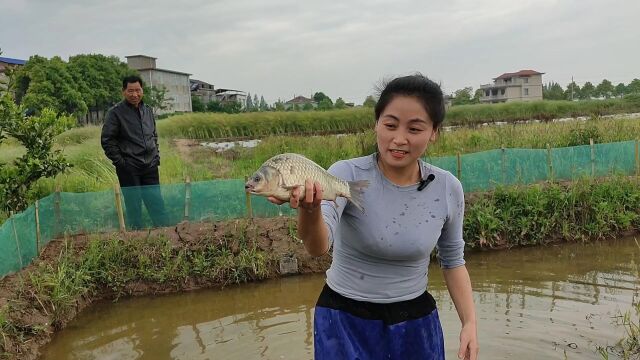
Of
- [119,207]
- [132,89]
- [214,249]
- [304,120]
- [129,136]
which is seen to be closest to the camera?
[132,89]

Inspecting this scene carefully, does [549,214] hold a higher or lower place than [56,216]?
lower

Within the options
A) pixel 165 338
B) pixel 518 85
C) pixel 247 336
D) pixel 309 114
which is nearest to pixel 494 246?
pixel 247 336

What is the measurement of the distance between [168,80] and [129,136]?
5915 centimetres

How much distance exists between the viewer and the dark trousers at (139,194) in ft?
21.6

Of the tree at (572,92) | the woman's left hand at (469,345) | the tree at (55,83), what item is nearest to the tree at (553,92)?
the tree at (572,92)

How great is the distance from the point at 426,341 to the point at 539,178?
739cm

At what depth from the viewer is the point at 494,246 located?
733 centimetres

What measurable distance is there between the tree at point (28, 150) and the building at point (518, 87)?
64272 millimetres

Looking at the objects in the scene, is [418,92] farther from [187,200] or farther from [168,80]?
[168,80]

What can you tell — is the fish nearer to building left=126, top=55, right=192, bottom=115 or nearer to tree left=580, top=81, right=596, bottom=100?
building left=126, top=55, right=192, bottom=115

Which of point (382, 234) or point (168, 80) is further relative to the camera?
point (168, 80)

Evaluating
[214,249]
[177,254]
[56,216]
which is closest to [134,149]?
[56,216]

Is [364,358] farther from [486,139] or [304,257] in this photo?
[486,139]

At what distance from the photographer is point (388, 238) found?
1.70 meters
